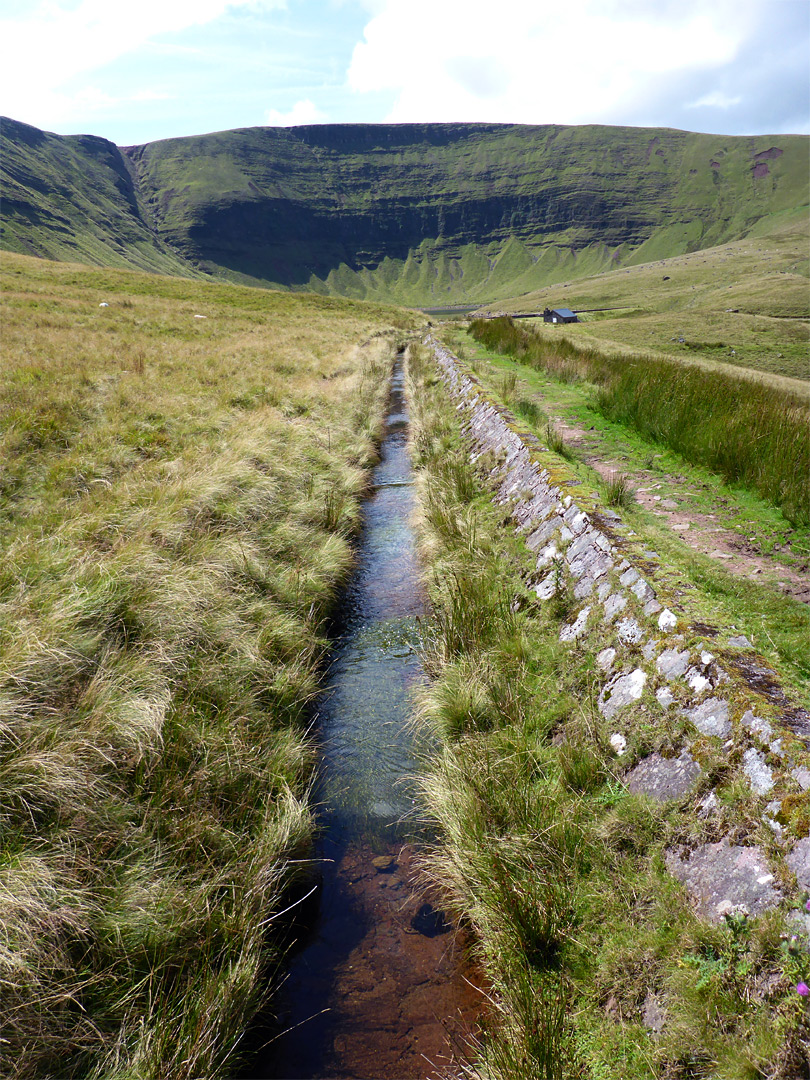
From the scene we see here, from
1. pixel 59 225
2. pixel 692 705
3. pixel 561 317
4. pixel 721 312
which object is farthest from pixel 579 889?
pixel 59 225

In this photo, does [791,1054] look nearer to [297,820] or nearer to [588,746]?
[588,746]

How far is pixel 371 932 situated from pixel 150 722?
1.94 meters

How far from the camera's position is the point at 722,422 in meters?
7.82

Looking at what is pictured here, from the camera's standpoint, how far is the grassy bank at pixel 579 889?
2096 mm

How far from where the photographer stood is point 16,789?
301 centimetres

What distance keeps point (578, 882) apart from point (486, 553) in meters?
3.98

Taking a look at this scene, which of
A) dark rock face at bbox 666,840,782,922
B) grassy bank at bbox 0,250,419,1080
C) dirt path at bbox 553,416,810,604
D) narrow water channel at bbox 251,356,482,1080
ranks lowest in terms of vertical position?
narrow water channel at bbox 251,356,482,1080

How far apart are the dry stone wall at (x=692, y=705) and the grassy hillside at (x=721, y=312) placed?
21859mm

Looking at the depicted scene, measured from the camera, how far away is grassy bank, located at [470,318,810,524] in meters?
6.43

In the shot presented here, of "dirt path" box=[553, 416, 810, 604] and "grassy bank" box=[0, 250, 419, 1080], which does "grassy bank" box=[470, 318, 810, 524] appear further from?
"grassy bank" box=[0, 250, 419, 1080]

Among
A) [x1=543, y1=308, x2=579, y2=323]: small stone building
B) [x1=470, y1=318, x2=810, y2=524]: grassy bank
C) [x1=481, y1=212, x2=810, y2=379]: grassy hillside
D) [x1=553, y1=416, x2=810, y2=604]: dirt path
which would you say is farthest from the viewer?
[x1=543, y1=308, x2=579, y2=323]: small stone building

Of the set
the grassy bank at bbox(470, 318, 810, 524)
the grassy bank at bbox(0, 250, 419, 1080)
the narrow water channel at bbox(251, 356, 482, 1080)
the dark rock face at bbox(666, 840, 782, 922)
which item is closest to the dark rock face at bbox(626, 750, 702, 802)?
the dark rock face at bbox(666, 840, 782, 922)

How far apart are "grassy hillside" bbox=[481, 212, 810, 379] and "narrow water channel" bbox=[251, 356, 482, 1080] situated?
76.2 feet

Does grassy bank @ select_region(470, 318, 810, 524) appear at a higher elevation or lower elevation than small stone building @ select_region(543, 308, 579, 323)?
lower
